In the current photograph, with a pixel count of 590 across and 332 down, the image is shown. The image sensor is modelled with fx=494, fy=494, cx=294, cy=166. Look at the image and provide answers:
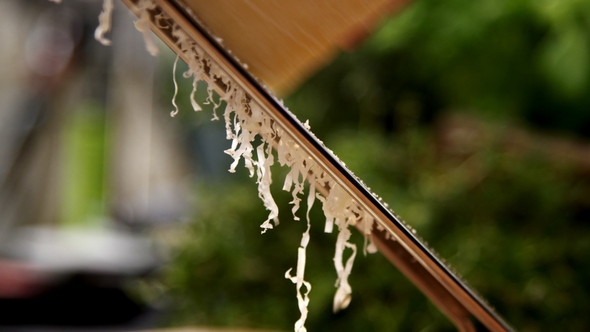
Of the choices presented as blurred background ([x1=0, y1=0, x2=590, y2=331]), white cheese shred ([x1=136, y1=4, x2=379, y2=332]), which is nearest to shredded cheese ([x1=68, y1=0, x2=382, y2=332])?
white cheese shred ([x1=136, y1=4, x2=379, y2=332])

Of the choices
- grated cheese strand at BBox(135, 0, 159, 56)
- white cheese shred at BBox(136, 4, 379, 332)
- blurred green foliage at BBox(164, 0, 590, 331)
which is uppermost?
blurred green foliage at BBox(164, 0, 590, 331)

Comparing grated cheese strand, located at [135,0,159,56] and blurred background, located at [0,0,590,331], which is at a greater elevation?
blurred background, located at [0,0,590,331]

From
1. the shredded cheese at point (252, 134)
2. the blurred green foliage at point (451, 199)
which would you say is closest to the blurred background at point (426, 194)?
the blurred green foliage at point (451, 199)

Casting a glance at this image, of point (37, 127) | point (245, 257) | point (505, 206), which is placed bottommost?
point (505, 206)

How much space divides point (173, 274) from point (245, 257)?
0.41 feet

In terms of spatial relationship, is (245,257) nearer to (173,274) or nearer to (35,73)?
(173,274)

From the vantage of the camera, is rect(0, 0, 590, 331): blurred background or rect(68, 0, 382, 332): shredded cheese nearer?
rect(68, 0, 382, 332): shredded cheese

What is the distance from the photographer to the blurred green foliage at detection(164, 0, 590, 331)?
22.6 inches

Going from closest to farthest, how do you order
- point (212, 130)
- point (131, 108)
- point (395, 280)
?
point (395, 280) → point (212, 130) → point (131, 108)

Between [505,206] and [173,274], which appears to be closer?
[505,206]

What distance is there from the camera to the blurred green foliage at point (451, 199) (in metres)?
0.58

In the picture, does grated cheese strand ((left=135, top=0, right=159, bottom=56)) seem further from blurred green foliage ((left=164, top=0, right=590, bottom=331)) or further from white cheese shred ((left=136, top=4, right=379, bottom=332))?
blurred green foliage ((left=164, top=0, right=590, bottom=331))

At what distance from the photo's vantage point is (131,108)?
1.76 m

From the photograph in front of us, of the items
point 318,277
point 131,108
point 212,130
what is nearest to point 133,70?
point 131,108
